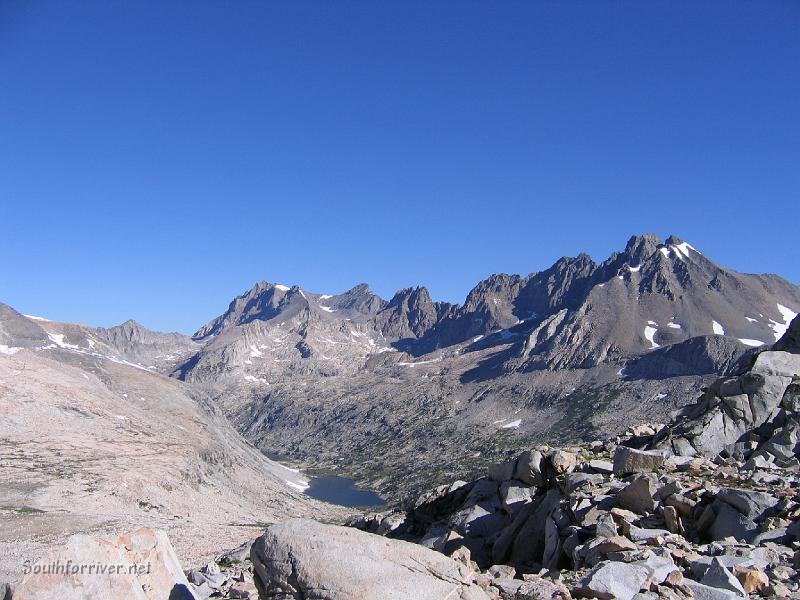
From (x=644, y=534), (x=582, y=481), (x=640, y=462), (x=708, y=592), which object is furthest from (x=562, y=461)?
(x=708, y=592)

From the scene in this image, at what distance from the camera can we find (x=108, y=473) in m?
86.4

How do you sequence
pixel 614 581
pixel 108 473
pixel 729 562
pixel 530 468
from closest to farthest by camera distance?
pixel 614 581
pixel 729 562
pixel 530 468
pixel 108 473

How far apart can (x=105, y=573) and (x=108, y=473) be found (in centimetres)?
8472

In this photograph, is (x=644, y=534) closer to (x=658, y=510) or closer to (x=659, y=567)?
(x=658, y=510)

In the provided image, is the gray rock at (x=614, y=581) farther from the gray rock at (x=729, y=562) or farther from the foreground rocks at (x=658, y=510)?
the gray rock at (x=729, y=562)

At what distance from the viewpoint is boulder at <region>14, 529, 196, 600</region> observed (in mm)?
12828

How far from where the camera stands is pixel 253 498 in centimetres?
12888

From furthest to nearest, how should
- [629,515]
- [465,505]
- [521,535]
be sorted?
1. [465,505]
2. [521,535]
3. [629,515]

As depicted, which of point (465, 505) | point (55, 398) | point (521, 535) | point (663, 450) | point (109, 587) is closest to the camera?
point (109, 587)

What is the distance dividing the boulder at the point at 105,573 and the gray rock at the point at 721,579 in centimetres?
1445

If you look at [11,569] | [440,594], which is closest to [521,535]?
[440,594]

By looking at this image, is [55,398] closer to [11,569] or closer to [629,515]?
[11,569]

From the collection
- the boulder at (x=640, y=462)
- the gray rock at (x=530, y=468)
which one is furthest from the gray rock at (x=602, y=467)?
the gray rock at (x=530, y=468)

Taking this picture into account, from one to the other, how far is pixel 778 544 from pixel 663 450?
13.0m
